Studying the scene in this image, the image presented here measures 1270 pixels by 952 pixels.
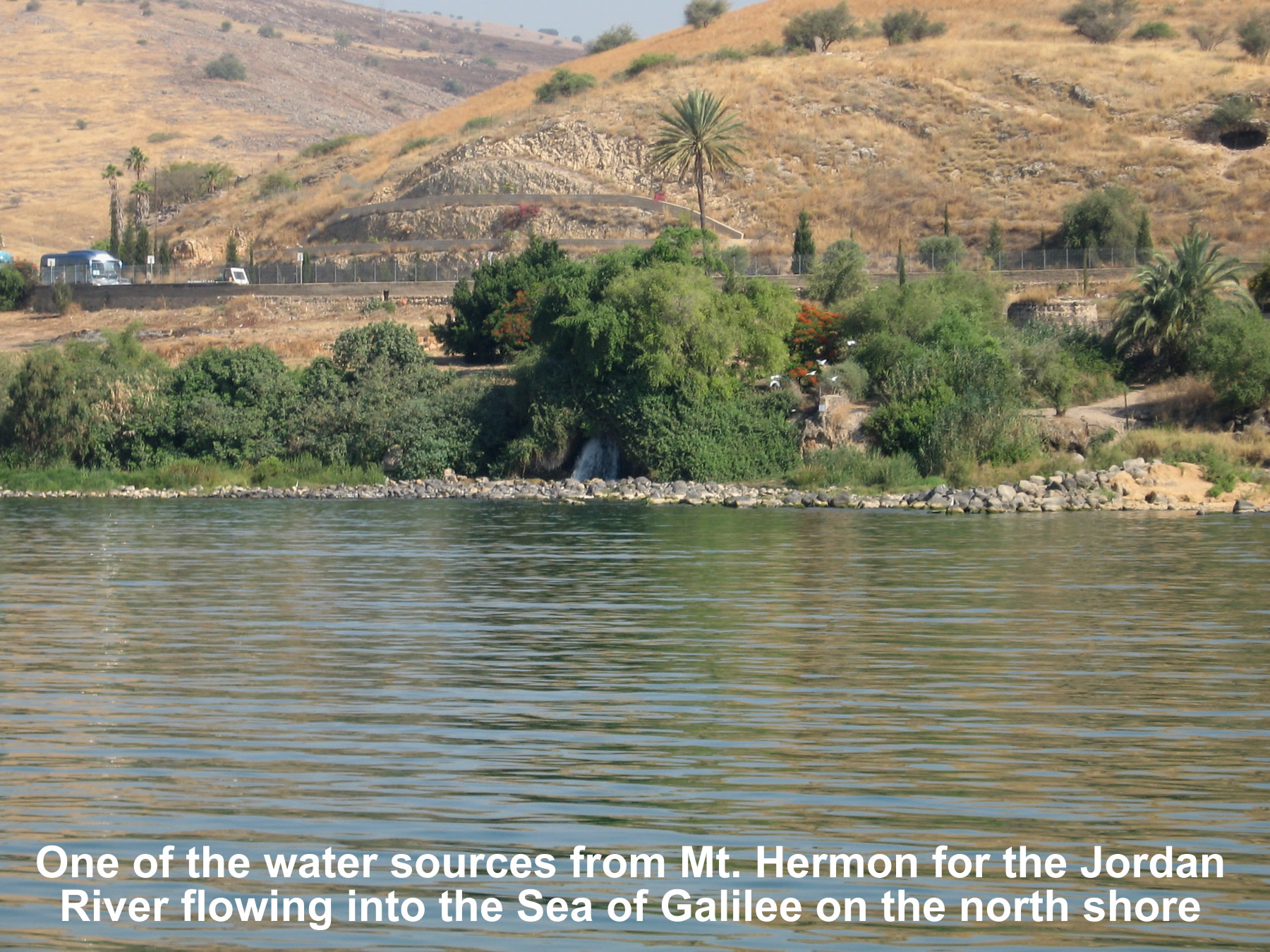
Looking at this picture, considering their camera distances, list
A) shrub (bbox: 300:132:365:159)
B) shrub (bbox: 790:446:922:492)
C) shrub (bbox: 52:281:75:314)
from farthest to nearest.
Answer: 1. shrub (bbox: 300:132:365:159)
2. shrub (bbox: 52:281:75:314)
3. shrub (bbox: 790:446:922:492)

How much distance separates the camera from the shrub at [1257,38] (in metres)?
102

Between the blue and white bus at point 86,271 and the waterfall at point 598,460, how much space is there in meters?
41.5

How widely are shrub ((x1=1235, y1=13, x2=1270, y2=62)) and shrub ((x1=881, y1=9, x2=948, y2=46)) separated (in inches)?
871

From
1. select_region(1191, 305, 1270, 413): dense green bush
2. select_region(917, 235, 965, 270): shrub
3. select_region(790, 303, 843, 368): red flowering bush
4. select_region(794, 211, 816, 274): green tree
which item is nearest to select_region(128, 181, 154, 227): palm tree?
select_region(794, 211, 816, 274): green tree

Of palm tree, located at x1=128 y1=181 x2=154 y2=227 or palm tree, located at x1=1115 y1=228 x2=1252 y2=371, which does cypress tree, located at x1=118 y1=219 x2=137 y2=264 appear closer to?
palm tree, located at x1=128 y1=181 x2=154 y2=227

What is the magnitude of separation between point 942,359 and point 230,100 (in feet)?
555

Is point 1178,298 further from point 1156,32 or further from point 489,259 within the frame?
point 1156,32

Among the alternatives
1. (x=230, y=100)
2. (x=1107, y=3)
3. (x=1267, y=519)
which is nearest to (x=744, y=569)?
(x=1267, y=519)

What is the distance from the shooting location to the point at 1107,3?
370 ft

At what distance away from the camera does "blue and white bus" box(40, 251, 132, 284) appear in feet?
274

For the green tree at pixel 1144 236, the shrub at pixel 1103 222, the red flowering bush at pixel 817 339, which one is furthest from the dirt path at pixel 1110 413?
the shrub at pixel 1103 222

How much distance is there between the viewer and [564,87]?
110562mm

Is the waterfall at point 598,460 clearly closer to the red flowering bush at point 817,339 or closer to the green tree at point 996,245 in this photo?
the red flowering bush at point 817,339

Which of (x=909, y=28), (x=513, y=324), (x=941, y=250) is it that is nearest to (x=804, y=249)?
(x=941, y=250)
